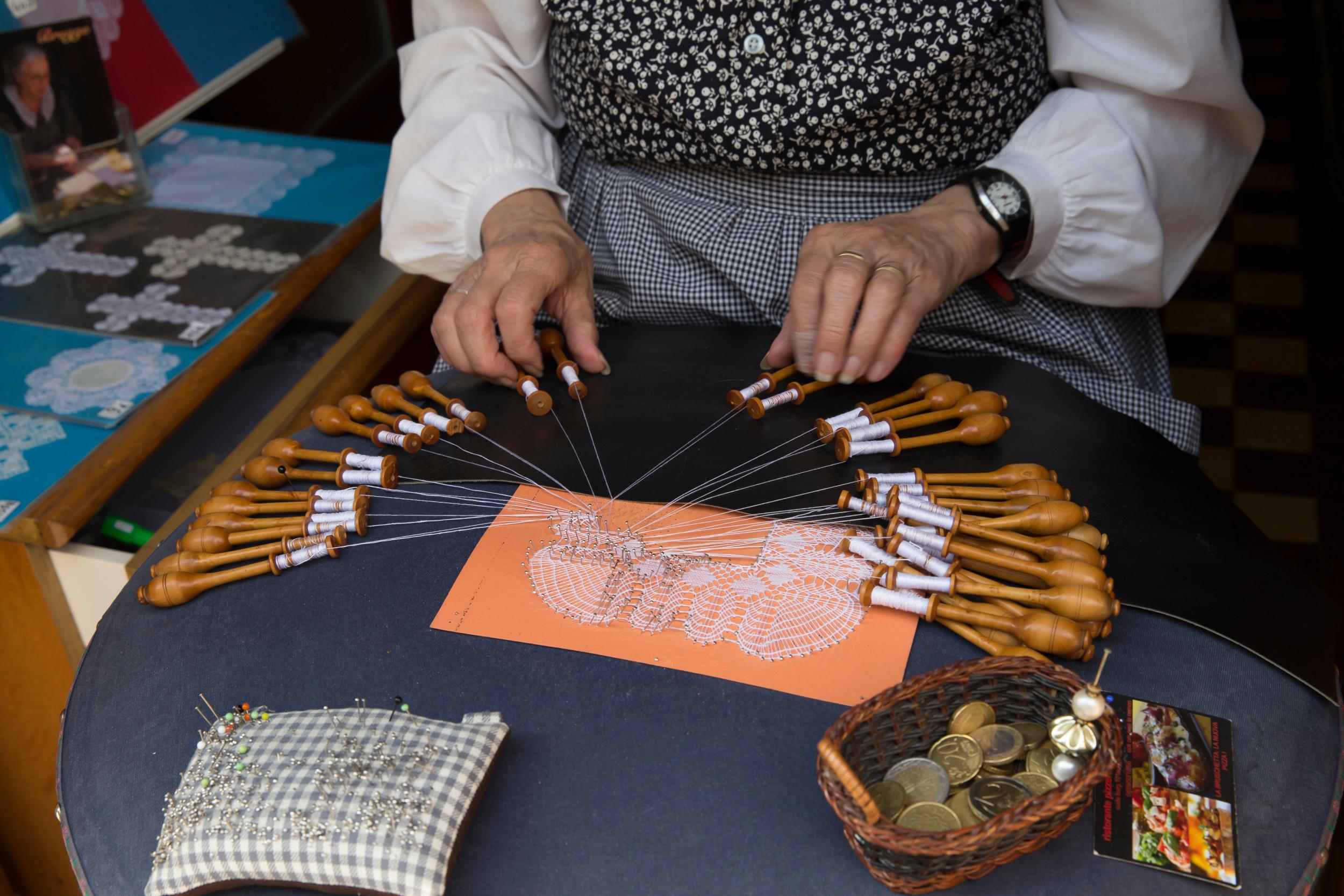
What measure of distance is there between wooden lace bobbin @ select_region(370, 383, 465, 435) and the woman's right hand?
8 cm

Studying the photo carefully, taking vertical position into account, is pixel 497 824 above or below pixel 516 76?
below

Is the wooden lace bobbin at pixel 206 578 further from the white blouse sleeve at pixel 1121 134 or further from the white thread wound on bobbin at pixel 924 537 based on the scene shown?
the white blouse sleeve at pixel 1121 134

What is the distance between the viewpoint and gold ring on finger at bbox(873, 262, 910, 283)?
1234mm

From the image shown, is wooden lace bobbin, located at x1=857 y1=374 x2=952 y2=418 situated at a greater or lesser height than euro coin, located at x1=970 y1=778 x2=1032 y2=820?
greater

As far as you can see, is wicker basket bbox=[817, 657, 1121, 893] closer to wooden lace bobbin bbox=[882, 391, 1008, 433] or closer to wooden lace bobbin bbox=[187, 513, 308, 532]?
wooden lace bobbin bbox=[882, 391, 1008, 433]

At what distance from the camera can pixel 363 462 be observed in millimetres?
1280

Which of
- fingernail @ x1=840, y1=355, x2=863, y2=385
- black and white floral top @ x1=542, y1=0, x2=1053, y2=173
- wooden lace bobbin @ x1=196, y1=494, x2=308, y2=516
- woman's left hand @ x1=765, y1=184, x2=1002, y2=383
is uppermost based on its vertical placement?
black and white floral top @ x1=542, y1=0, x2=1053, y2=173

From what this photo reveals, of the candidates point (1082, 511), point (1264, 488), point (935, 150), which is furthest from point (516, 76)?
point (1264, 488)

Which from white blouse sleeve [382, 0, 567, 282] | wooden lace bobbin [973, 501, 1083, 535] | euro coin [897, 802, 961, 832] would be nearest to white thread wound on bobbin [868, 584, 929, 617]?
wooden lace bobbin [973, 501, 1083, 535]

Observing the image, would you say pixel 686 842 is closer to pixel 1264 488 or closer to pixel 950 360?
pixel 950 360

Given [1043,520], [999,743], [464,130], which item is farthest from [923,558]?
[464,130]

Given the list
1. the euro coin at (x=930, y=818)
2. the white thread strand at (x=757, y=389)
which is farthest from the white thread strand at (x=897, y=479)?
the euro coin at (x=930, y=818)

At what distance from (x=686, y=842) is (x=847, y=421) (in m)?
0.57

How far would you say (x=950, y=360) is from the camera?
4.71ft
